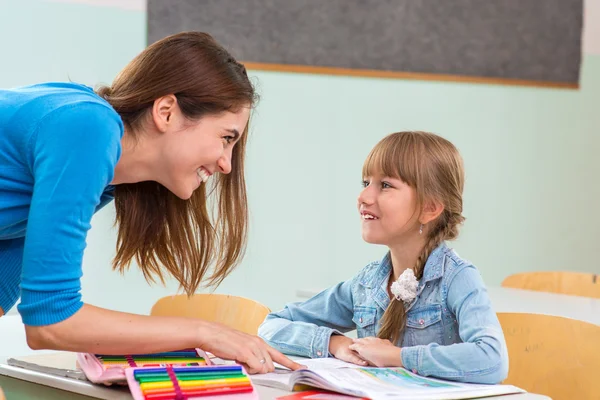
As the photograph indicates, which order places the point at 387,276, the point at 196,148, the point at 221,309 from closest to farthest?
the point at 196,148, the point at 387,276, the point at 221,309

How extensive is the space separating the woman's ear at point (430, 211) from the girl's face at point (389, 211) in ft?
0.04

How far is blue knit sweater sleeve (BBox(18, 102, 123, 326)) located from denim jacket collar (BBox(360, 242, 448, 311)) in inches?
27.3

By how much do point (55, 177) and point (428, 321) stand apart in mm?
790

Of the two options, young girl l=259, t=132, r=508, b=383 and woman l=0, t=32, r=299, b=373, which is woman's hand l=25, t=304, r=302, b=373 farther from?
young girl l=259, t=132, r=508, b=383

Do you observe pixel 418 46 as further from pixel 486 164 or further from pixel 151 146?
pixel 151 146

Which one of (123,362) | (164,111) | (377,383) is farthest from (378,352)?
(164,111)

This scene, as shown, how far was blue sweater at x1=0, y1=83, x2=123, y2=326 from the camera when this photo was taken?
1.14 m

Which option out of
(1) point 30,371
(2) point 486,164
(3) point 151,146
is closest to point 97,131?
(3) point 151,146

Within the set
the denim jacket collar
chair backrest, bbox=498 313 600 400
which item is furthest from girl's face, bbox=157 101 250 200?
chair backrest, bbox=498 313 600 400

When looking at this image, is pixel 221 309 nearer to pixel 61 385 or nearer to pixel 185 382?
pixel 61 385

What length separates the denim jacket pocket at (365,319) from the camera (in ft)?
5.60

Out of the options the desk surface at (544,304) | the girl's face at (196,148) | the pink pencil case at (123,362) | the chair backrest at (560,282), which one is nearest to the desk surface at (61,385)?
the pink pencil case at (123,362)

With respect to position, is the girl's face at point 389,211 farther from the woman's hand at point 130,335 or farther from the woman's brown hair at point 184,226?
the woman's hand at point 130,335

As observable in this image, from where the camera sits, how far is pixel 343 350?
1.54 metres
